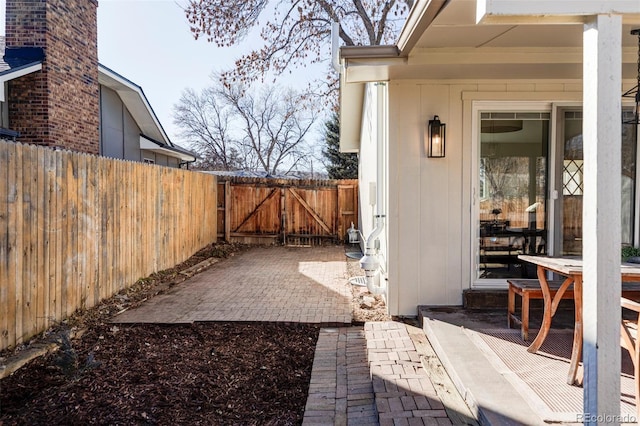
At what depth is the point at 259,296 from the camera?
19.0 ft

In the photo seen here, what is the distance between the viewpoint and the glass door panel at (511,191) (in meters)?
4.46

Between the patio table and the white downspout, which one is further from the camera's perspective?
the white downspout

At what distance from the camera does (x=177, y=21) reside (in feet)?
39.9

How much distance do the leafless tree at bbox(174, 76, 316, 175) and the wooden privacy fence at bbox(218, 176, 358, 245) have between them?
16.7m

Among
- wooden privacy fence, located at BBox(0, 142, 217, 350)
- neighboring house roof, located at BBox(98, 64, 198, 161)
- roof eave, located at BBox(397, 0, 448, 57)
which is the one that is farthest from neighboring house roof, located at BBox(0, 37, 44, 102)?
roof eave, located at BBox(397, 0, 448, 57)

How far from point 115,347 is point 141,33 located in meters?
12.1

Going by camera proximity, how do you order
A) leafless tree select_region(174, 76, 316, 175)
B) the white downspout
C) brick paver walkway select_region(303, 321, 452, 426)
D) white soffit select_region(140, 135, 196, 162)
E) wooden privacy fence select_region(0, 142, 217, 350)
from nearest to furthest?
brick paver walkway select_region(303, 321, 452, 426) < wooden privacy fence select_region(0, 142, 217, 350) < the white downspout < white soffit select_region(140, 135, 196, 162) < leafless tree select_region(174, 76, 316, 175)

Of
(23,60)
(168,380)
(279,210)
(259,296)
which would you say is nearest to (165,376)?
(168,380)

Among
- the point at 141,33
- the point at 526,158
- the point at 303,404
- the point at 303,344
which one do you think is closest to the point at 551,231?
the point at 526,158

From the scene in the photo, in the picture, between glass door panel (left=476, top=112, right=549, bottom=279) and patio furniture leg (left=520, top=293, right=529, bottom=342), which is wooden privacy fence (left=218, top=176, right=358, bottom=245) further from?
patio furniture leg (left=520, top=293, right=529, bottom=342)

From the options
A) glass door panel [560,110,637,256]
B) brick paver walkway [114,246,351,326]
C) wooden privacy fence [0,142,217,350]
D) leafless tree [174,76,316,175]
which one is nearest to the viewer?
wooden privacy fence [0,142,217,350]

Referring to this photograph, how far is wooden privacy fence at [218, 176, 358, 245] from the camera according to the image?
11781 millimetres

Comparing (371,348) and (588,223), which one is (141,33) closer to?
(371,348)

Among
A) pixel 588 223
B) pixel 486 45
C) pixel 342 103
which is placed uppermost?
pixel 342 103
